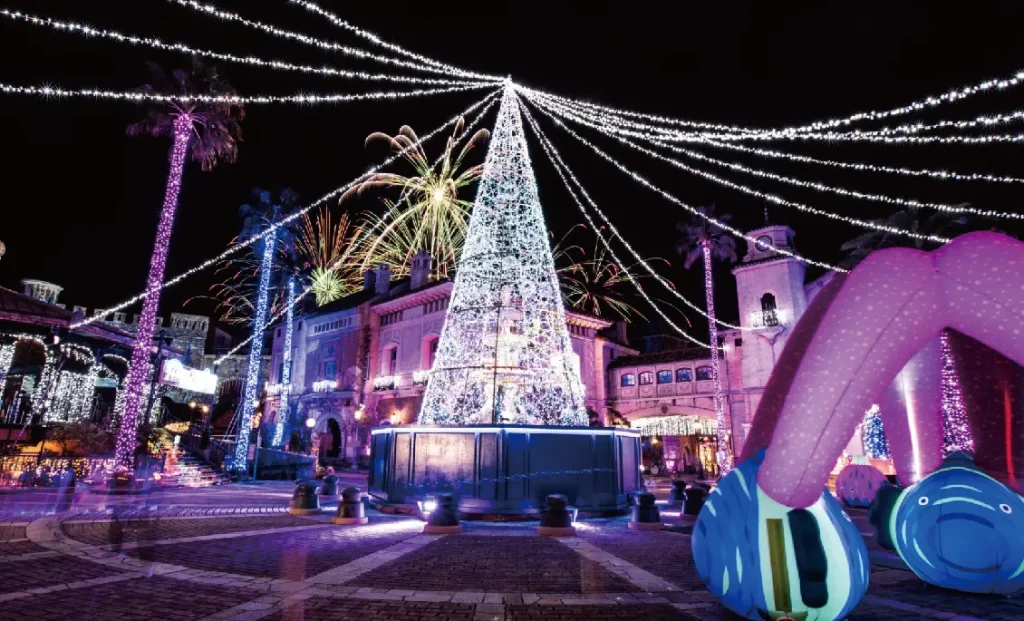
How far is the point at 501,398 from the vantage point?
520 inches

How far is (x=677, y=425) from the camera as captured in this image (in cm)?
3281

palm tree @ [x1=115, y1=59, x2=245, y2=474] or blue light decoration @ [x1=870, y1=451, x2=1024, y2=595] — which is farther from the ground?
palm tree @ [x1=115, y1=59, x2=245, y2=474]

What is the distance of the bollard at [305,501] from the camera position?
40.8 ft

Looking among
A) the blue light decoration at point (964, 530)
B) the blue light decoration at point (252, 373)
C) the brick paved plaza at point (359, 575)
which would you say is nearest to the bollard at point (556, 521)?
the brick paved plaza at point (359, 575)

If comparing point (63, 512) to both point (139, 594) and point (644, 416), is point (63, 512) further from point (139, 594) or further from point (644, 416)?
point (644, 416)

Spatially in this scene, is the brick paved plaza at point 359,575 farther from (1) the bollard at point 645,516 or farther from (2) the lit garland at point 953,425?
(2) the lit garland at point 953,425

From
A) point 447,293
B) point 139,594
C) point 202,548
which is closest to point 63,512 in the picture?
point 202,548

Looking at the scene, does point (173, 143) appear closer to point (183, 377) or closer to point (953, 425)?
point (183, 377)

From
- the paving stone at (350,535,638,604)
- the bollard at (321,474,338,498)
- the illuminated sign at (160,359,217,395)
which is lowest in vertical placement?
the paving stone at (350,535,638,604)

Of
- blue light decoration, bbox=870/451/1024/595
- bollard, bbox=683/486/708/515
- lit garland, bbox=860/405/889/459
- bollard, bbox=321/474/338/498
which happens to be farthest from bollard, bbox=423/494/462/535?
lit garland, bbox=860/405/889/459

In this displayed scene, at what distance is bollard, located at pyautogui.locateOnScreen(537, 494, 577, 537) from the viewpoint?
10.1 m

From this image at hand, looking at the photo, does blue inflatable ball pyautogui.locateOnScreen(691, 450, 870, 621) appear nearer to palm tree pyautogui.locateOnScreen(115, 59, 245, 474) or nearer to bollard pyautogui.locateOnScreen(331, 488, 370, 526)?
bollard pyautogui.locateOnScreen(331, 488, 370, 526)

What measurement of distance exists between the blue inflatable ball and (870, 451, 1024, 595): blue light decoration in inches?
66.5

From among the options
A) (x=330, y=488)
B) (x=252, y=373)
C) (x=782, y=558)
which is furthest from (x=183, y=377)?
(x=782, y=558)
